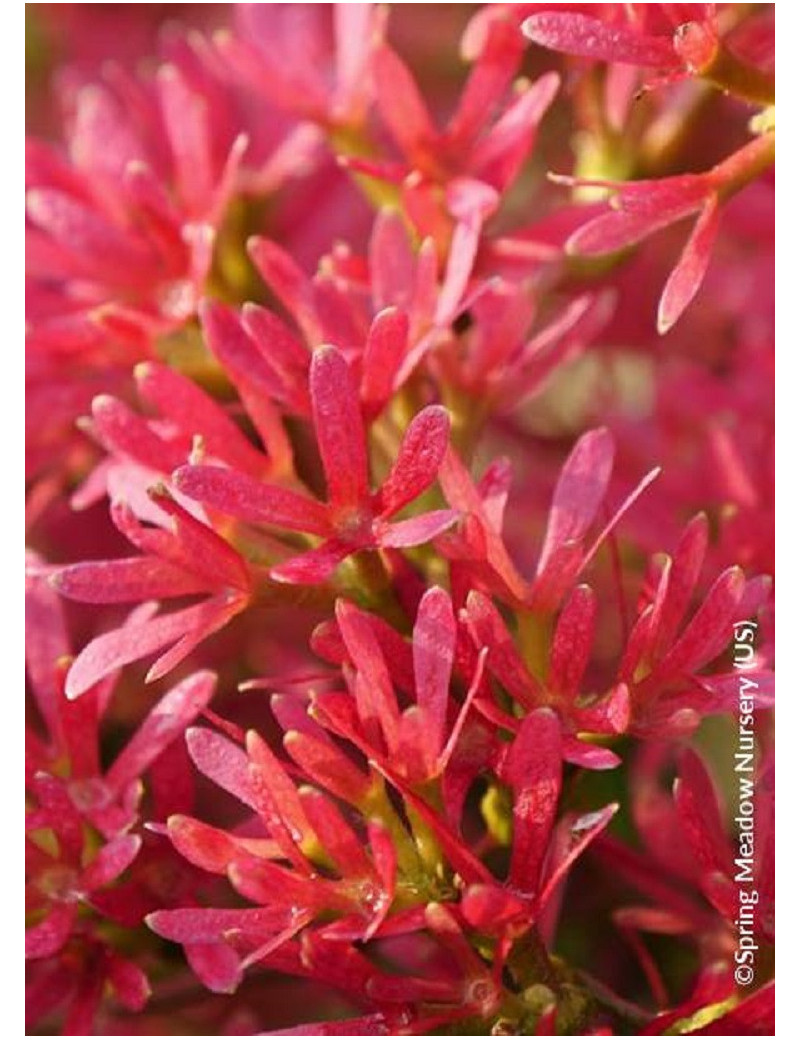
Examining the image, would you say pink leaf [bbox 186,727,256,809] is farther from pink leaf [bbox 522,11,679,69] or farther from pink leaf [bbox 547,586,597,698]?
pink leaf [bbox 522,11,679,69]

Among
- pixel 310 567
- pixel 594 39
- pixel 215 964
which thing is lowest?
pixel 215 964

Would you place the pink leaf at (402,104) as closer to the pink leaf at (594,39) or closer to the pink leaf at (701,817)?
the pink leaf at (594,39)

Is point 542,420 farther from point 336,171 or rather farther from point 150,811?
point 150,811

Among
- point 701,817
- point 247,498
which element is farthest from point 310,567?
point 701,817

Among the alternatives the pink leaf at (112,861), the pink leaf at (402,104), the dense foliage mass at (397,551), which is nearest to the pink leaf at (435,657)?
the dense foliage mass at (397,551)

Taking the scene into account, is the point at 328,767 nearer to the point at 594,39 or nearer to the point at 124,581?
the point at 124,581

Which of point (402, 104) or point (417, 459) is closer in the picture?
point (417, 459)

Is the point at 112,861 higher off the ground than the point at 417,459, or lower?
lower

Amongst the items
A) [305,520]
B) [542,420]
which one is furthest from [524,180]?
[305,520]
